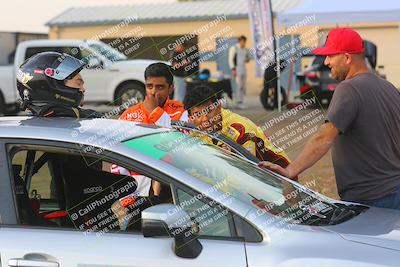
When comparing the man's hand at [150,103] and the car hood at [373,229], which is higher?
the man's hand at [150,103]

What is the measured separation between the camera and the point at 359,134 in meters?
3.87

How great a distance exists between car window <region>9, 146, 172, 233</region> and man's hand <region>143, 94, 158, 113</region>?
122 centimetres

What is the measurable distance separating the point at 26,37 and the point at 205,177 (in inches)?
741

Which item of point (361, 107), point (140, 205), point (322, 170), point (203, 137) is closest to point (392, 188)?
point (361, 107)

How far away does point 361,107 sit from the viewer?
3.82 m

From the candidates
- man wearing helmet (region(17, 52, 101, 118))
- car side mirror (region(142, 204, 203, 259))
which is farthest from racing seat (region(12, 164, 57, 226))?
car side mirror (region(142, 204, 203, 259))

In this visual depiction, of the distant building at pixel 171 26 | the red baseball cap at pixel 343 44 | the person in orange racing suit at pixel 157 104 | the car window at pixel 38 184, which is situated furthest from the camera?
the distant building at pixel 171 26

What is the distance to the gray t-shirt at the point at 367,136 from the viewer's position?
3811 millimetres

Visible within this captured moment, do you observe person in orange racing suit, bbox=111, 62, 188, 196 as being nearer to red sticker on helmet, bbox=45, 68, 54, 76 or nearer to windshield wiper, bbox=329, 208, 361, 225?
red sticker on helmet, bbox=45, 68, 54, 76

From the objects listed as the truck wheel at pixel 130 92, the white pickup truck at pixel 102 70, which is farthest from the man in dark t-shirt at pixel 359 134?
the truck wheel at pixel 130 92

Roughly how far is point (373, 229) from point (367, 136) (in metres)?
0.84

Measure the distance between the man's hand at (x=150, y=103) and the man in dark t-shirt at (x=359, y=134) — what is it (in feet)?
4.39

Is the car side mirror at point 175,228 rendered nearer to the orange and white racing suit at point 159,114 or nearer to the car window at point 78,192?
the car window at point 78,192

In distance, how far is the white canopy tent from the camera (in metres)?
11.3
